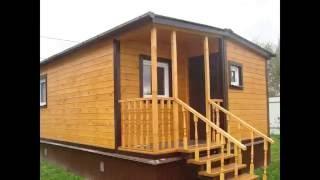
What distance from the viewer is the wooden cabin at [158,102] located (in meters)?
4.08

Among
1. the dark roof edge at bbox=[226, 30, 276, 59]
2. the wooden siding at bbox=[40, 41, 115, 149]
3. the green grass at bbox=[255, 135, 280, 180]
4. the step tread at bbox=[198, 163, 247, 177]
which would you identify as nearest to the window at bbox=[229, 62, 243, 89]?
the dark roof edge at bbox=[226, 30, 276, 59]

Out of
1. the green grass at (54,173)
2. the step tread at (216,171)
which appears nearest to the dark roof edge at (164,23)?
the step tread at (216,171)

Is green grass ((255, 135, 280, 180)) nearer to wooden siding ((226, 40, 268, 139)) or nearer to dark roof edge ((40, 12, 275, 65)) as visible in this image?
wooden siding ((226, 40, 268, 139))

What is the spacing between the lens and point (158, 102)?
5.20 metres

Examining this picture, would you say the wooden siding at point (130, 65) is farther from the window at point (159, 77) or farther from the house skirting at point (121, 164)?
the house skirting at point (121, 164)

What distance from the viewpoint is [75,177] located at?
5578 mm

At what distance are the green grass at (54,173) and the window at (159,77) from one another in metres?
2.01

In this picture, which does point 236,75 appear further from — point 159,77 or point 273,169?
point 273,169

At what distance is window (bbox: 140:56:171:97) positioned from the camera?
5203 millimetres

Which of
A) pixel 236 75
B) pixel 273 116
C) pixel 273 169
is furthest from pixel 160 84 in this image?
pixel 273 116

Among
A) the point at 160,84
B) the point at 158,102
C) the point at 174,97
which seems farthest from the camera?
the point at 160,84

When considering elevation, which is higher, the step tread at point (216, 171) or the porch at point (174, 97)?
the porch at point (174, 97)

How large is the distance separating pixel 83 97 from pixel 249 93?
10.7 ft
